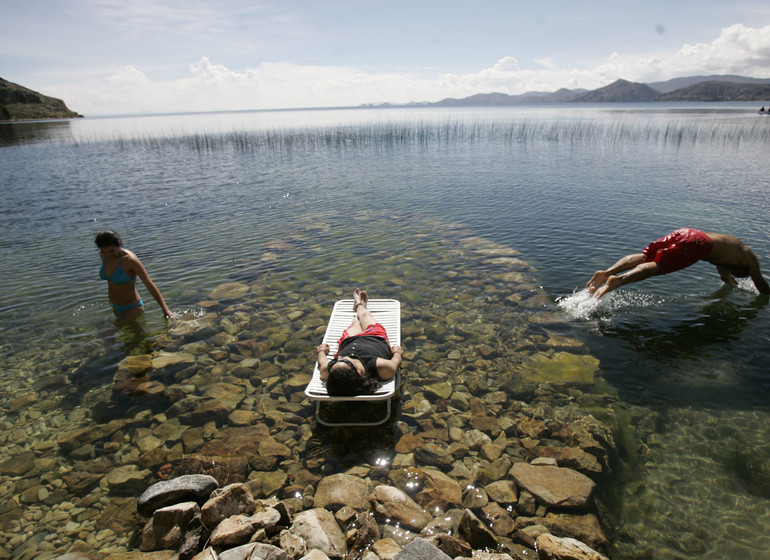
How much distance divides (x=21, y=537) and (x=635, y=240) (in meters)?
13.1

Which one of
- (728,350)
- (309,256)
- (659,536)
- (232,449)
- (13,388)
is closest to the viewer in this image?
(659,536)

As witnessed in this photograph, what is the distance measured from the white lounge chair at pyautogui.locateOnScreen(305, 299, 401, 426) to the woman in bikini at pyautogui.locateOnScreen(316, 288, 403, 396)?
0.10 meters

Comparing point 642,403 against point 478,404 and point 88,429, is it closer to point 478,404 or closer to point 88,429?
point 478,404

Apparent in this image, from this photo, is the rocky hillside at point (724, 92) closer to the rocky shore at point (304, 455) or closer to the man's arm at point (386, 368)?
the rocky shore at point (304, 455)

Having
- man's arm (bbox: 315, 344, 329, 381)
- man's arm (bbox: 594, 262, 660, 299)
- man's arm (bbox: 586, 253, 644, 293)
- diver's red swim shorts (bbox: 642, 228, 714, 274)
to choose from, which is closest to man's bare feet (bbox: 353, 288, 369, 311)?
man's arm (bbox: 315, 344, 329, 381)

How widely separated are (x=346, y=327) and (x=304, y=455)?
7.61 ft

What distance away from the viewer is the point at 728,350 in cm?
625

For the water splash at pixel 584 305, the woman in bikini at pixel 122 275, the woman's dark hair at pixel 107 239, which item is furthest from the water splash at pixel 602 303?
the woman's dark hair at pixel 107 239

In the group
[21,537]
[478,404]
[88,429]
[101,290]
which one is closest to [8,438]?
[88,429]

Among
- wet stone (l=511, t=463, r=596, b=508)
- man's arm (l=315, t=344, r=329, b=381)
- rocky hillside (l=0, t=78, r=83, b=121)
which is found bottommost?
wet stone (l=511, t=463, r=596, b=508)

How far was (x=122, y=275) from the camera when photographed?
6.64 meters

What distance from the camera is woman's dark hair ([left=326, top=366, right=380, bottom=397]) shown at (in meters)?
4.55

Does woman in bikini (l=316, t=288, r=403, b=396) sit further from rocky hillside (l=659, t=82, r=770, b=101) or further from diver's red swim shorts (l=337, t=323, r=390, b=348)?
rocky hillside (l=659, t=82, r=770, b=101)

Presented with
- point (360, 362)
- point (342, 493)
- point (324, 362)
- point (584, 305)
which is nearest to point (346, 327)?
point (324, 362)
